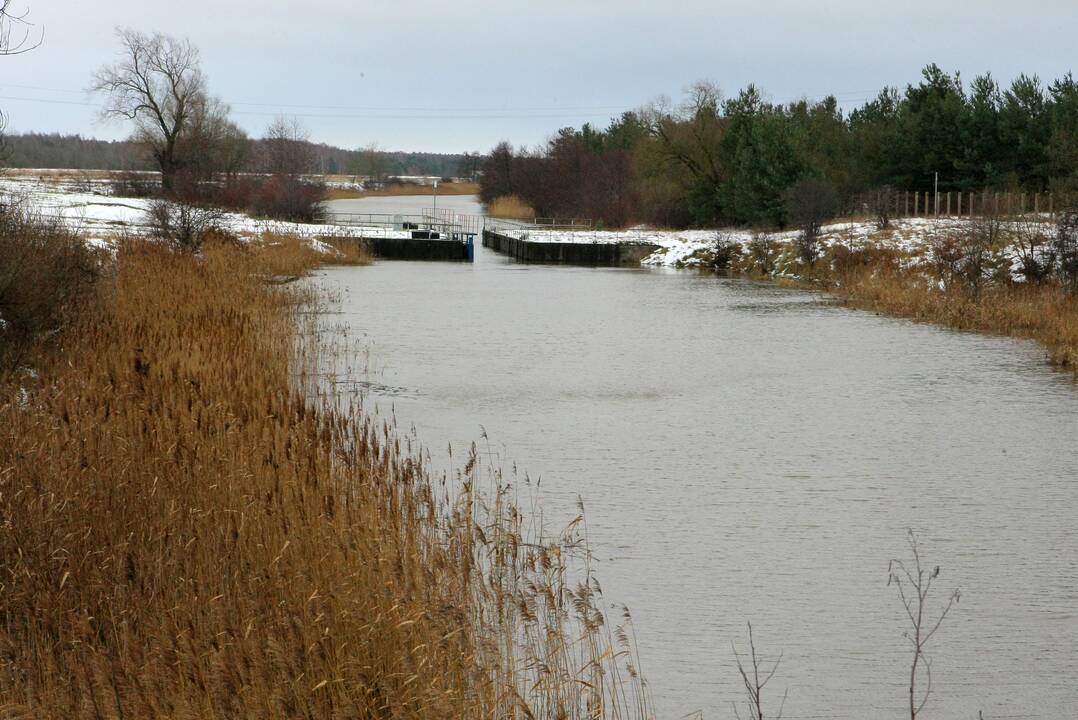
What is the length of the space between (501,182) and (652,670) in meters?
102

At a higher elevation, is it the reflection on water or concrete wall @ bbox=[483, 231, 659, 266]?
concrete wall @ bbox=[483, 231, 659, 266]

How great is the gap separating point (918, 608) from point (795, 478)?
312 cm

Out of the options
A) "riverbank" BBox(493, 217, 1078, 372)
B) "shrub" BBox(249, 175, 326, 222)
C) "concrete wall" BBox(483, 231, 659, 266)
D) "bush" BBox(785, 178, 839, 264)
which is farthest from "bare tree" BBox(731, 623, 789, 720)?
"shrub" BBox(249, 175, 326, 222)

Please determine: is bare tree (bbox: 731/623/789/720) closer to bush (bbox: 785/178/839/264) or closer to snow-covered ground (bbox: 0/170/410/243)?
snow-covered ground (bbox: 0/170/410/243)

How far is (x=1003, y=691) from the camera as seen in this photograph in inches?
223

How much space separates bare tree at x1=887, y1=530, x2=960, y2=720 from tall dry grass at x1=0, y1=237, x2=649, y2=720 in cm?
130

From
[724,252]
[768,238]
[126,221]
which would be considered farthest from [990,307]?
[126,221]

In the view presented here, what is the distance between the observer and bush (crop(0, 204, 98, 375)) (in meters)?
11.1

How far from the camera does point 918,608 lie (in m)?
6.78

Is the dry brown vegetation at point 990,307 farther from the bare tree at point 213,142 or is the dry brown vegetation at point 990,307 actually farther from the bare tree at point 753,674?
the bare tree at point 213,142

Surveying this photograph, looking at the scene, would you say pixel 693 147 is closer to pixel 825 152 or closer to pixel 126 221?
pixel 825 152

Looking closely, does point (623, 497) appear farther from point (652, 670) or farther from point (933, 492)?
point (652, 670)

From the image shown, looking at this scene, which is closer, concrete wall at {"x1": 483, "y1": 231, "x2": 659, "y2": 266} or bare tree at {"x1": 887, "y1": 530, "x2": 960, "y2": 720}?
bare tree at {"x1": 887, "y1": 530, "x2": 960, "y2": 720}

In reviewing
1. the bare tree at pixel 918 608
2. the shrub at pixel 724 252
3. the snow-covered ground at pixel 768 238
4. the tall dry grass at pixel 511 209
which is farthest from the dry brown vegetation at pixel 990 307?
the tall dry grass at pixel 511 209
